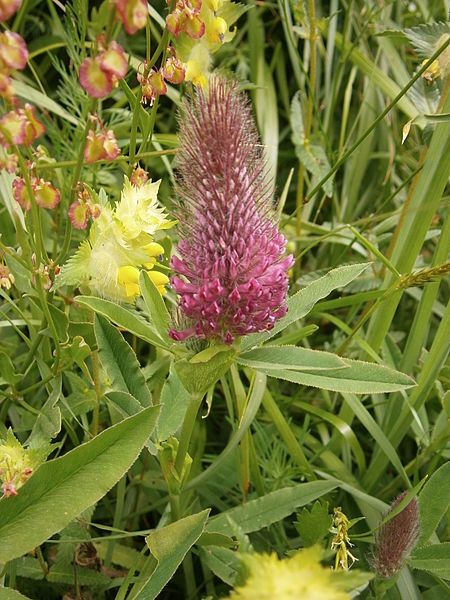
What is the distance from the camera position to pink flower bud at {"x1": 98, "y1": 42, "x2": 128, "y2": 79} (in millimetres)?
668

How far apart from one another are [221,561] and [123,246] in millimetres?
415

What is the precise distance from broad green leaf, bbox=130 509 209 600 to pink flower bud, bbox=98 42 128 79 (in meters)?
0.47

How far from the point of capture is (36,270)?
2.94ft

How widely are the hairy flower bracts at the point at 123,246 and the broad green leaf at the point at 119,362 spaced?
1.8 inches

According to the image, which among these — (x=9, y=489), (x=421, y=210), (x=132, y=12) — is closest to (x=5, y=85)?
(x=132, y=12)

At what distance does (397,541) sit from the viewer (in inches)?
37.4

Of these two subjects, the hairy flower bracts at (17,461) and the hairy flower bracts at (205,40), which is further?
the hairy flower bracts at (205,40)

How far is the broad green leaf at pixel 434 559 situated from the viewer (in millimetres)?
972

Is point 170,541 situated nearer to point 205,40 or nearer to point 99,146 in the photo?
point 99,146

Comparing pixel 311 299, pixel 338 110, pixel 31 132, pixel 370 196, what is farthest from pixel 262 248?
pixel 338 110

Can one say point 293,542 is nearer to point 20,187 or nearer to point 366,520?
point 366,520

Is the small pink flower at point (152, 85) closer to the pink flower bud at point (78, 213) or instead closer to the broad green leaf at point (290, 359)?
the pink flower bud at point (78, 213)

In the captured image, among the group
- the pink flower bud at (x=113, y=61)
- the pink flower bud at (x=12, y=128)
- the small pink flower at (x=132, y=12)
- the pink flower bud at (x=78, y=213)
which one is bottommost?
the pink flower bud at (x=78, y=213)

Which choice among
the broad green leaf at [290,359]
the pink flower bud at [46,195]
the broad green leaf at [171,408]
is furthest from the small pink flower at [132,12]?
the broad green leaf at [171,408]
